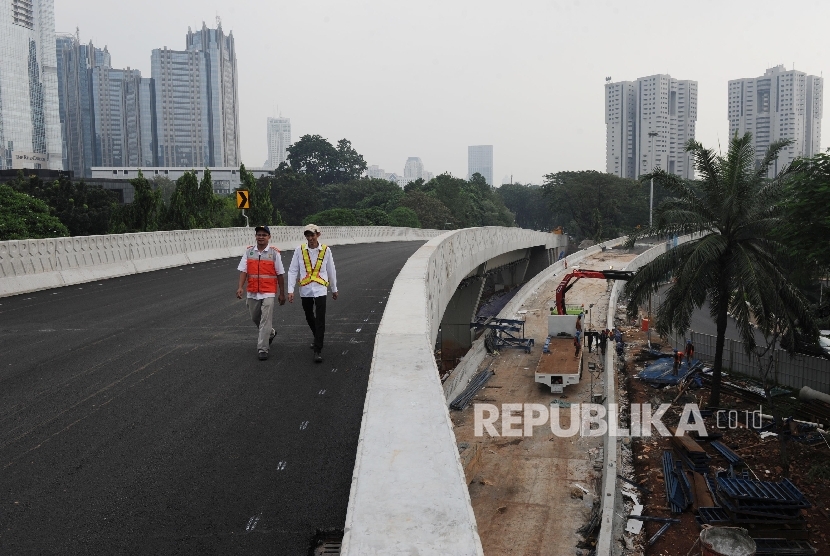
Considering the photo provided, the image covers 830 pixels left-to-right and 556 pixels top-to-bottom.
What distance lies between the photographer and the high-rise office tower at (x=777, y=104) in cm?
16025

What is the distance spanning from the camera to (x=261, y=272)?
8.73 metres

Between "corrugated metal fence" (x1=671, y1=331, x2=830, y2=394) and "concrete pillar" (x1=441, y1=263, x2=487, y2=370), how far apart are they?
1277 cm

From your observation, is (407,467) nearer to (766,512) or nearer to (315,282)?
(315,282)

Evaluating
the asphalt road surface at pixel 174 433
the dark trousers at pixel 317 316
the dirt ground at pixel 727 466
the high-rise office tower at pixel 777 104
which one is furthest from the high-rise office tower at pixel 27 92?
the dark trousers at pixel 317 316

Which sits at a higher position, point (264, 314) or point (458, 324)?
point (264, 314)

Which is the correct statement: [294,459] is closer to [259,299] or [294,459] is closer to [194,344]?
[259,299]

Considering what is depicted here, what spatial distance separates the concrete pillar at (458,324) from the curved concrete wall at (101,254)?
13.1 meters

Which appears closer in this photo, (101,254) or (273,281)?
(273,281)

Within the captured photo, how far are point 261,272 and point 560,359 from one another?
694 inches

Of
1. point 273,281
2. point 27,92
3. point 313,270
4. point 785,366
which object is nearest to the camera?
point 313,270

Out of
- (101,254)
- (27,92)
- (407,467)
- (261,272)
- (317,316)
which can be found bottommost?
(407,467)

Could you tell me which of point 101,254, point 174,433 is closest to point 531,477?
point 174,433

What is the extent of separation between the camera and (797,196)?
2005 cm

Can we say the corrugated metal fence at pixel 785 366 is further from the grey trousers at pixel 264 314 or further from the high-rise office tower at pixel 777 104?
the high-rise office tower at pixel 777 104
